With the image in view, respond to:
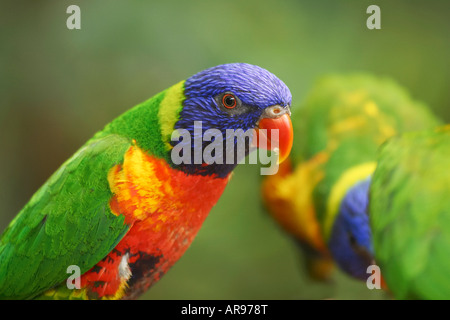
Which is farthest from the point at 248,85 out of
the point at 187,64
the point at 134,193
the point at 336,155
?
the point at 336,155

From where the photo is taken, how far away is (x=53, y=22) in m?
1.76

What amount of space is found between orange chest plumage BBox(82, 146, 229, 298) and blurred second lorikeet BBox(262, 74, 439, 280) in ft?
2.97

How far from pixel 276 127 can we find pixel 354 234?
36.3 inches

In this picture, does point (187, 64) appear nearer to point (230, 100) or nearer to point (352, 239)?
point (230, 100)

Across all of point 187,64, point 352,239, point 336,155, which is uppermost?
point 187,64

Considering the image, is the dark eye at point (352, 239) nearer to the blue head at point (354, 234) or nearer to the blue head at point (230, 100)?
the blue head at point (354, 234)

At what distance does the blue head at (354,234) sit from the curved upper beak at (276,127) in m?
0.70

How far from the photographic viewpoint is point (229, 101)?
934 mm

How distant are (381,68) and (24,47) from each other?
195 centimetres

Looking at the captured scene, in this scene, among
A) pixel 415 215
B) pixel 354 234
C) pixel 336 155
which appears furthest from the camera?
pixel 336 155

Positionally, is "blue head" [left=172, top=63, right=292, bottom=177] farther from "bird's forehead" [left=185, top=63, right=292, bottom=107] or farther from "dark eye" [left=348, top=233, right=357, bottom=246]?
"dark eye" [left=348, top=233, right=357, bottom=246]
